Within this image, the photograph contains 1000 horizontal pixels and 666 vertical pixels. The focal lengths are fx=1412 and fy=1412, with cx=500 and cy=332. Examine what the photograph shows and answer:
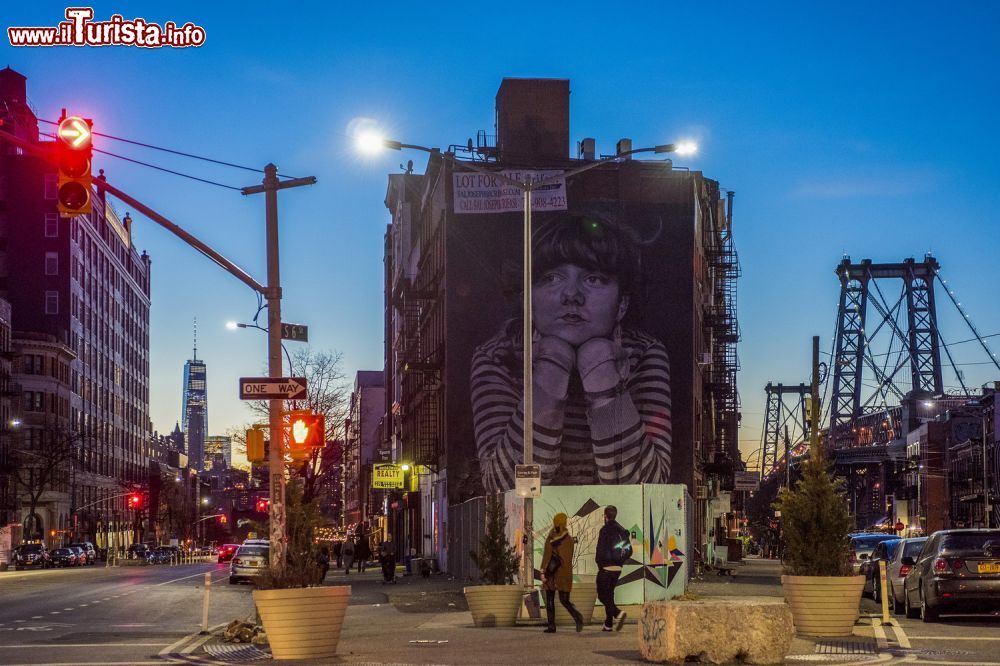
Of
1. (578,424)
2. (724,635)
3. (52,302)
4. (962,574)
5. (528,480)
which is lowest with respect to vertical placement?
(724,635)

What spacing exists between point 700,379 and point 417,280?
1413 centimetres

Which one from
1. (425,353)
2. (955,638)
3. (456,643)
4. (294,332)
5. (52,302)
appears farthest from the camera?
(52,302)

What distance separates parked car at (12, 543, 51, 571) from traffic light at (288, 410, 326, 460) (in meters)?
75.5

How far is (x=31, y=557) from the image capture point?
9188 cm

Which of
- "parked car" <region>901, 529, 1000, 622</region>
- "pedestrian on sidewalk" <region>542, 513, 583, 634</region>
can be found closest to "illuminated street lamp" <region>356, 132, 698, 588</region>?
"pedestrian on sidewalk" <region>542, 513, 583, 634</region>

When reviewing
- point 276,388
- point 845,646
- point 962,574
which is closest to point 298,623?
point 276,388

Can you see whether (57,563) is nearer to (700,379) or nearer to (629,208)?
(700,379)

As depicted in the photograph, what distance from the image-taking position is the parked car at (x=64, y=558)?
94.4 metres

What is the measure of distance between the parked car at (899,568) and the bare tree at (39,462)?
265 ft

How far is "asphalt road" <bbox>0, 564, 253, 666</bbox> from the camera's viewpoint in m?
19.6

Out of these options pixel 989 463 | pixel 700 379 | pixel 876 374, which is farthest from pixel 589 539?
pixel 876 374

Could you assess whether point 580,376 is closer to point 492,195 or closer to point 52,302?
point 492,195

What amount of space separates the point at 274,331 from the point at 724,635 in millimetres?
8677

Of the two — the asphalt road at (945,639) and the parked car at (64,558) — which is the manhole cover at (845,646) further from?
the parked car at (64,558)
